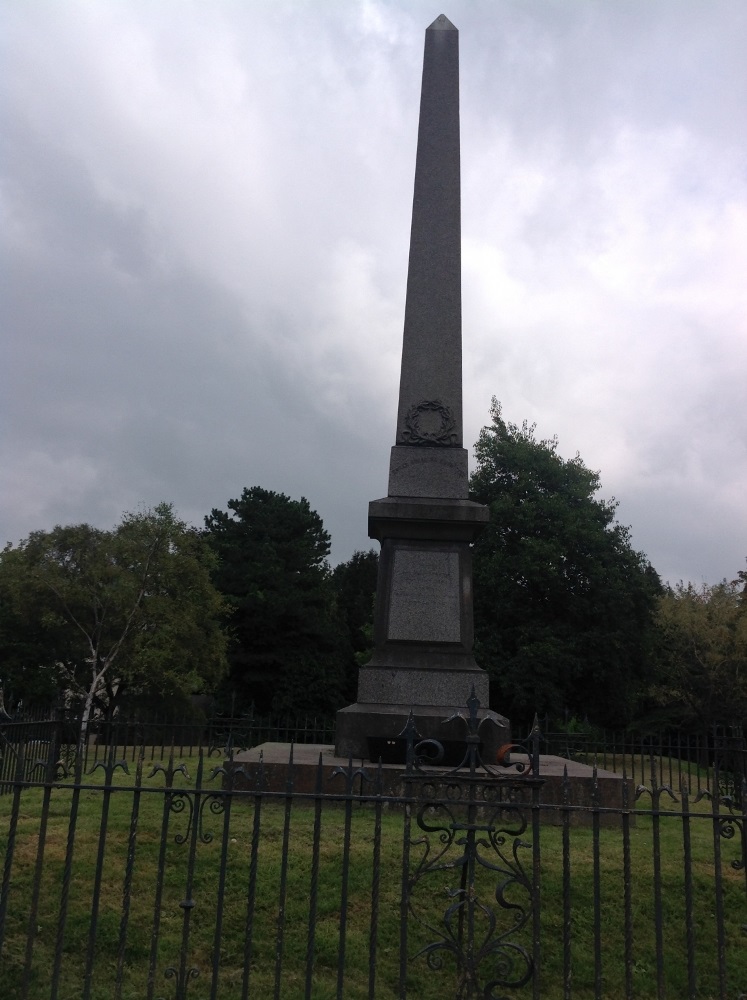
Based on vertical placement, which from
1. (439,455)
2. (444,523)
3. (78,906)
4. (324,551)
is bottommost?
(78,906)

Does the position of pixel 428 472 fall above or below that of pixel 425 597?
above

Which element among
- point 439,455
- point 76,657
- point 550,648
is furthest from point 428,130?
point 76,657

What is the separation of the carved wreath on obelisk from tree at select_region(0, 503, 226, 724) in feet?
56.5

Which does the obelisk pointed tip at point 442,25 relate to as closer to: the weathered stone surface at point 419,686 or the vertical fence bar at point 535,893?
the weathered stone surface at point 419,686

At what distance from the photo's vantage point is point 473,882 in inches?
145

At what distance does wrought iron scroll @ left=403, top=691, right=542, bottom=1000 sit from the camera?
3.73m

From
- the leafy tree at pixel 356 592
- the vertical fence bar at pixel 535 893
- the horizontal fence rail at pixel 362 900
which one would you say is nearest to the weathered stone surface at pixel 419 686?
the horizontal fence rail at pixel 362 900

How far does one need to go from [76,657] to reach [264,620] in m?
12.1

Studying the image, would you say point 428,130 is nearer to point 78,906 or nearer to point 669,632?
point 78,906

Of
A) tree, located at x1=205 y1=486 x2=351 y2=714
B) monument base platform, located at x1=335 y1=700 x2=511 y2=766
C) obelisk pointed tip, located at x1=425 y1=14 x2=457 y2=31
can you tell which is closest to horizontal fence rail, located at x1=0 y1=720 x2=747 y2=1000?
monument base platform, located at x1=335 y1=700 x2=511 y2=766

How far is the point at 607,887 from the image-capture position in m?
6.03

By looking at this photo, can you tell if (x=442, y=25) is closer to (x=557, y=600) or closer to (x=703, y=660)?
(x=557, y=600)

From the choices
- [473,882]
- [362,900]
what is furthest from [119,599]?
[473,882]

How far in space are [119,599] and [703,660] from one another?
20.1 meters
